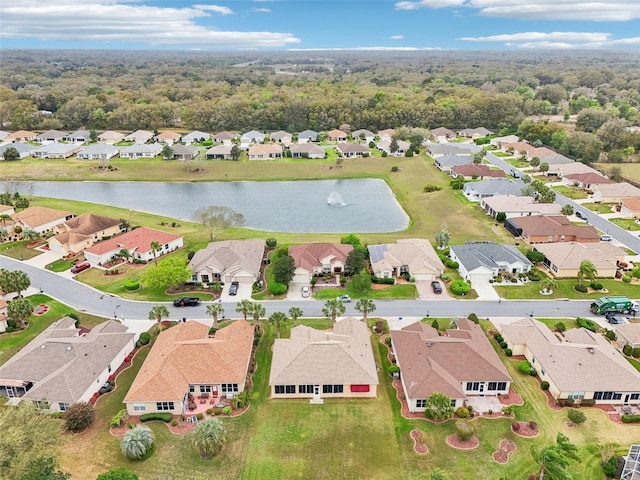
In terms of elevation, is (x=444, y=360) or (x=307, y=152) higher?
(x=307, y=152)

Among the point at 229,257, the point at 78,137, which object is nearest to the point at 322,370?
the point at 229,257

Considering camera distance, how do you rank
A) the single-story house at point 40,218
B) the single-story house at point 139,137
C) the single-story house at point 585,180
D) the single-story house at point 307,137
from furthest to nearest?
the single-story house at point 307,137
the single-story house at point 139,137
the single-story house at point 585,180
the single-story house at point 40,218

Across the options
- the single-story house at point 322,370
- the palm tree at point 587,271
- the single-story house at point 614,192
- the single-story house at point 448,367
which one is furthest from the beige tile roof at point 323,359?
the single-story house at point 614,192

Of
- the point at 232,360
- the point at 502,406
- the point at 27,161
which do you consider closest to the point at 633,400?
the point at 502,406

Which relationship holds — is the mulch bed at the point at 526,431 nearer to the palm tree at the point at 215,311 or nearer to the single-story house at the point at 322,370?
the single-story house at the point at 322,370

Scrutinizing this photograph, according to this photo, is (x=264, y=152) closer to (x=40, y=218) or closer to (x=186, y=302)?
(x=40, y=218)

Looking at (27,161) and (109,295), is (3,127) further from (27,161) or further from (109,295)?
(109,295)

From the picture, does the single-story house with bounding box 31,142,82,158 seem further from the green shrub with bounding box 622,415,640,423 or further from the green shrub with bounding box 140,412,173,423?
the green shrub with bounding box 622,415,640,423
